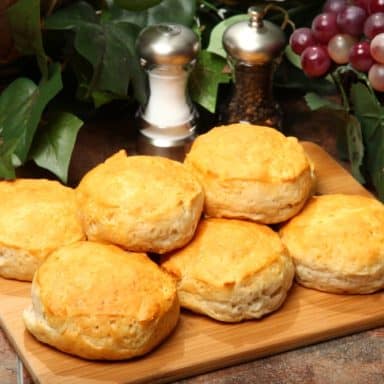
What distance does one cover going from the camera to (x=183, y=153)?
48.9 inches

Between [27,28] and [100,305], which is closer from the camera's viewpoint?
[100,305]

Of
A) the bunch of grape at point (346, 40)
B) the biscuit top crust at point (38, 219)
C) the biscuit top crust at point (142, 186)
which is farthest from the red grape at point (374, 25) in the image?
the biscuit top crust at point (38, 219)

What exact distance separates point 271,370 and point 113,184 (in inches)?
10.3

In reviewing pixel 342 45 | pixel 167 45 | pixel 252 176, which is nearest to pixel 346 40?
pixel 342 45

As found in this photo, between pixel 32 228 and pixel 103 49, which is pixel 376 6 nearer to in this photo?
pixel 103 49

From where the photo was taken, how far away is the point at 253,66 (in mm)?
1239

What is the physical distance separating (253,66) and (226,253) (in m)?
0.40

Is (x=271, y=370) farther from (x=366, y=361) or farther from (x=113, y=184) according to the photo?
(x=113, y=184)

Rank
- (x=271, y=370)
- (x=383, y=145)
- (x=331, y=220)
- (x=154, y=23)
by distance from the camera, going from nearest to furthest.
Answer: (x=271, y=370) → (x=331, y=220) → (x=383, y=145) → (x=154, y=23)

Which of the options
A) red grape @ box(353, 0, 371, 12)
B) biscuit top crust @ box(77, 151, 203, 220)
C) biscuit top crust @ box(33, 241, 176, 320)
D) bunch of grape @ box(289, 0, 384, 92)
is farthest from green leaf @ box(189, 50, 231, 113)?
biscuit top crust @ box(33, 241, 176, 320)

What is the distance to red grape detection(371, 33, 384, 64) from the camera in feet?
3.76

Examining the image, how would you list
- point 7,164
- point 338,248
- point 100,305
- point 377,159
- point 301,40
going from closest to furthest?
point 100,305, point 338,248, point 7,164, point 377,159, point 301,40

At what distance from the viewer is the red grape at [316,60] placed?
125cm

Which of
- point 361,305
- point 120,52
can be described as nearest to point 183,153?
point 120,52
